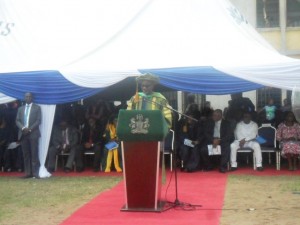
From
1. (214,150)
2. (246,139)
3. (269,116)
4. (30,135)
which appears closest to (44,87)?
(30,135)

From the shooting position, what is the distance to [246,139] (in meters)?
10.6

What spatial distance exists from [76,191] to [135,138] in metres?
2.49

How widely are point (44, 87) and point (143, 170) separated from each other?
415 centimetres

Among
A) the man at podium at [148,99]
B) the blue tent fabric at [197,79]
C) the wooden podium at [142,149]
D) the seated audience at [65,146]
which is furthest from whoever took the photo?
the seated audience at [65,146]

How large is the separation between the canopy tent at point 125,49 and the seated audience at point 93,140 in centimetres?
110

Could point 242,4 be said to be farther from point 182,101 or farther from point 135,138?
point 135,138

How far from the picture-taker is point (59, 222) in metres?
→ 6.07

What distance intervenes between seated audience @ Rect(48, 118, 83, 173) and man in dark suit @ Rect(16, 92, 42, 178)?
2.12ft

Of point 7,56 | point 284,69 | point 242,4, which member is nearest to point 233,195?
point 284,69

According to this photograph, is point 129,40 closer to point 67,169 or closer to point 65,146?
point 65,146

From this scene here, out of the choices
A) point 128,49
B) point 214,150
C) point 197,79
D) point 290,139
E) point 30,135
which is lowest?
point 214,150

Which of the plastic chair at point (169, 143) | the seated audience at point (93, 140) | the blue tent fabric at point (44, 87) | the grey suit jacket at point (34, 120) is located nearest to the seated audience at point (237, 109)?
the plastic chair at point (169, 143)

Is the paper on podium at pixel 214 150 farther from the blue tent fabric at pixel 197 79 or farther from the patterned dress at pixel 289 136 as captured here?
the blue tent fabric at pixel 197 79

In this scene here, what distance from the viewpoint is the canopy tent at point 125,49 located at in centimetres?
937
